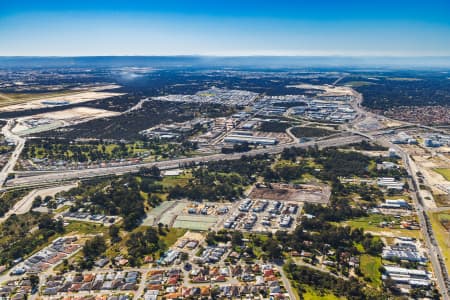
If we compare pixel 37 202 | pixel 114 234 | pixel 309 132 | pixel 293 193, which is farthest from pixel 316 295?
pixel 309 132

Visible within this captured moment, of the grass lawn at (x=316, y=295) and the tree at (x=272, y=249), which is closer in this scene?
the grass lawn at (x=316, y=295)

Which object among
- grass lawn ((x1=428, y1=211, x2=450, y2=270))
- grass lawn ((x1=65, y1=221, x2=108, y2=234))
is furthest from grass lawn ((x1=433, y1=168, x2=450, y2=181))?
grass lawn ((x1=65, y1=221, x2=108, y2=234))

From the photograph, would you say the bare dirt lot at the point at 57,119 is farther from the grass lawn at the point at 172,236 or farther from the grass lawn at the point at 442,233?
the grass lawn at the point at 442,233

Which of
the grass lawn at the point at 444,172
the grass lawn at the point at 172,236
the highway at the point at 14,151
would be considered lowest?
the highway at the point at 14,151

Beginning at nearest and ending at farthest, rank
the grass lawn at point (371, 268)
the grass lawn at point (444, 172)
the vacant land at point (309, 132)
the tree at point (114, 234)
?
the grass lawn at point (371, 268), the tree at point (114, 234), the grass lawn at point (444, 172), the vacant land at point (309, 132)

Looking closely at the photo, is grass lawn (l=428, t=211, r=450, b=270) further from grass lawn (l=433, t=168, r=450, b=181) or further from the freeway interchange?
grass lawn (l=433, t=168, r=450, b=181)

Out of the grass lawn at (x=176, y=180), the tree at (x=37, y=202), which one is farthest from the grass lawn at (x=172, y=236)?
the tree at (x=37, y=202)

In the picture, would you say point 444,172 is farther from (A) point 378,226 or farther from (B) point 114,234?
(B) point 114,234
